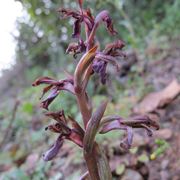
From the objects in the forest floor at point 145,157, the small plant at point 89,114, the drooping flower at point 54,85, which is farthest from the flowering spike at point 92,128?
the forest floor at point 145,157

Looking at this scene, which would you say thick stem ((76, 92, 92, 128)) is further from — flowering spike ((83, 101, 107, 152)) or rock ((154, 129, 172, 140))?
rock ((154, 129, 172, 140))

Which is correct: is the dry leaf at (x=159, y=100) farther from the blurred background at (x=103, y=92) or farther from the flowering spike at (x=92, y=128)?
the flowering spike at (x=92, y=128)

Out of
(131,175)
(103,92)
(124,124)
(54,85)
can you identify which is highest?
(103,92)

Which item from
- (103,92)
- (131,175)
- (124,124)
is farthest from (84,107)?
(103,92)

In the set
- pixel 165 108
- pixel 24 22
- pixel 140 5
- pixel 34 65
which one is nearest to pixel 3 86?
pixel 34 65

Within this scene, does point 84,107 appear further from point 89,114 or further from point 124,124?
point 124,124

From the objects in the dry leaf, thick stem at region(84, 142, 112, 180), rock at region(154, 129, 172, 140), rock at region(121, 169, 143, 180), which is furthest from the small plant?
the dry leaf

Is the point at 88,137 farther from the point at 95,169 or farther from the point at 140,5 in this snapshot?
the point at 140,5
